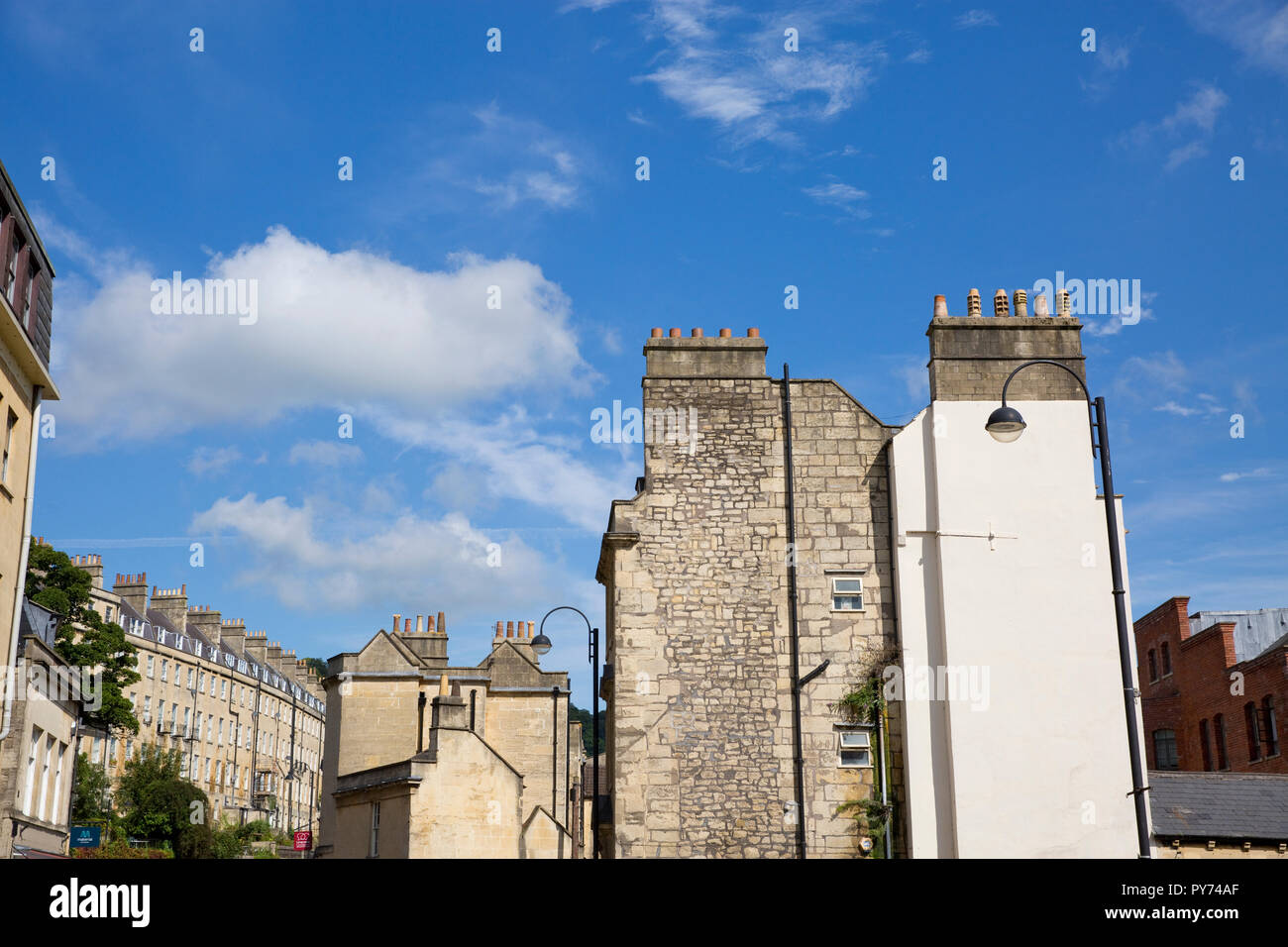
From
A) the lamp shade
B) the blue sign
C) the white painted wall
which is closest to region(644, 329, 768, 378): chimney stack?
the white painted wall

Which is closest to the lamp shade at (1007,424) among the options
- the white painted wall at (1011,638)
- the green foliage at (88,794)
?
the white painted wall at (1011,638)

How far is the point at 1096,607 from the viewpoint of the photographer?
73.2ft

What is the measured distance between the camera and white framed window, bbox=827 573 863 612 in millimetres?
23219

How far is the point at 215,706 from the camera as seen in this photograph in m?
86.1

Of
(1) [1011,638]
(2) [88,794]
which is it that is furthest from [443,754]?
(2) [88,794]

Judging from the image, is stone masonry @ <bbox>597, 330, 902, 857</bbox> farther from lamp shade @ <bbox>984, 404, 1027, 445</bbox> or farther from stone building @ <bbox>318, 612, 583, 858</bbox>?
lamp shade @ <bbox>984, 404, 1027, 445</bbox>

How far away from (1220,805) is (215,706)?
2992 inches

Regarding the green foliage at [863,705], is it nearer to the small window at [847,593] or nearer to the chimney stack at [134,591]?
the small window at [847,593]

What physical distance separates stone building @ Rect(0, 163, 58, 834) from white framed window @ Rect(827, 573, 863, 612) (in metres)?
15.3

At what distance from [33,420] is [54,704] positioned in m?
12.9

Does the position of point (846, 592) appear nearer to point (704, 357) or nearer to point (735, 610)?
point (735, 610)

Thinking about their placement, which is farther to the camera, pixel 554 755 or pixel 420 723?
pixel 554 755

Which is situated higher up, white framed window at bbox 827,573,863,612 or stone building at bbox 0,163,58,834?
stone building at bbox 0,163,58,834
